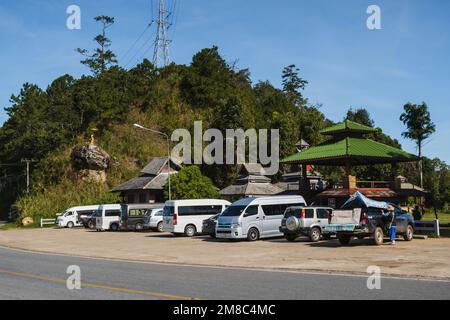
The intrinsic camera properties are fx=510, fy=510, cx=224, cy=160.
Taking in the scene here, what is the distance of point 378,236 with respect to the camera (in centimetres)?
2331

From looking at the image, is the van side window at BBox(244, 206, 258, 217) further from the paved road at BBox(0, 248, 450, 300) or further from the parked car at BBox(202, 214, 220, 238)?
the paved road at BBox(0, 248, 450, 300)

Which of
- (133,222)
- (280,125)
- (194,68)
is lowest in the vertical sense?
(133,222)

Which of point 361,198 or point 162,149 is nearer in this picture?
point 361,198

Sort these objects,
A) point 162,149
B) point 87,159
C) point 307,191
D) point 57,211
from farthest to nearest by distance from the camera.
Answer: point 162,149, point 87,159, point 57,211, point 307,191

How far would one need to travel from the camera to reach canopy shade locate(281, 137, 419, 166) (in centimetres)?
3607

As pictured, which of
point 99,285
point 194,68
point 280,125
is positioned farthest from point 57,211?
point 99,285

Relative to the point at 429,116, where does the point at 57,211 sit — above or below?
below

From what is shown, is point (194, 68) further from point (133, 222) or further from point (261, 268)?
point (261, 268)

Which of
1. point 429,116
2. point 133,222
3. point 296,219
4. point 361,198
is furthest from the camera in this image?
point 429,116

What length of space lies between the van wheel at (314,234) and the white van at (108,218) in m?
24.0

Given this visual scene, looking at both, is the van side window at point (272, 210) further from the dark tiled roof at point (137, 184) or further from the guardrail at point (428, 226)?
the dark tiled roof at point (137, 184)

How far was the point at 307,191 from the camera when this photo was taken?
40.5m

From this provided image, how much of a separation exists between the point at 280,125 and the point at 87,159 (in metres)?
28.8

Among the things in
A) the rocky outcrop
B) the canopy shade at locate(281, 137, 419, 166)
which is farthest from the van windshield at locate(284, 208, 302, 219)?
the rocky outcrop
